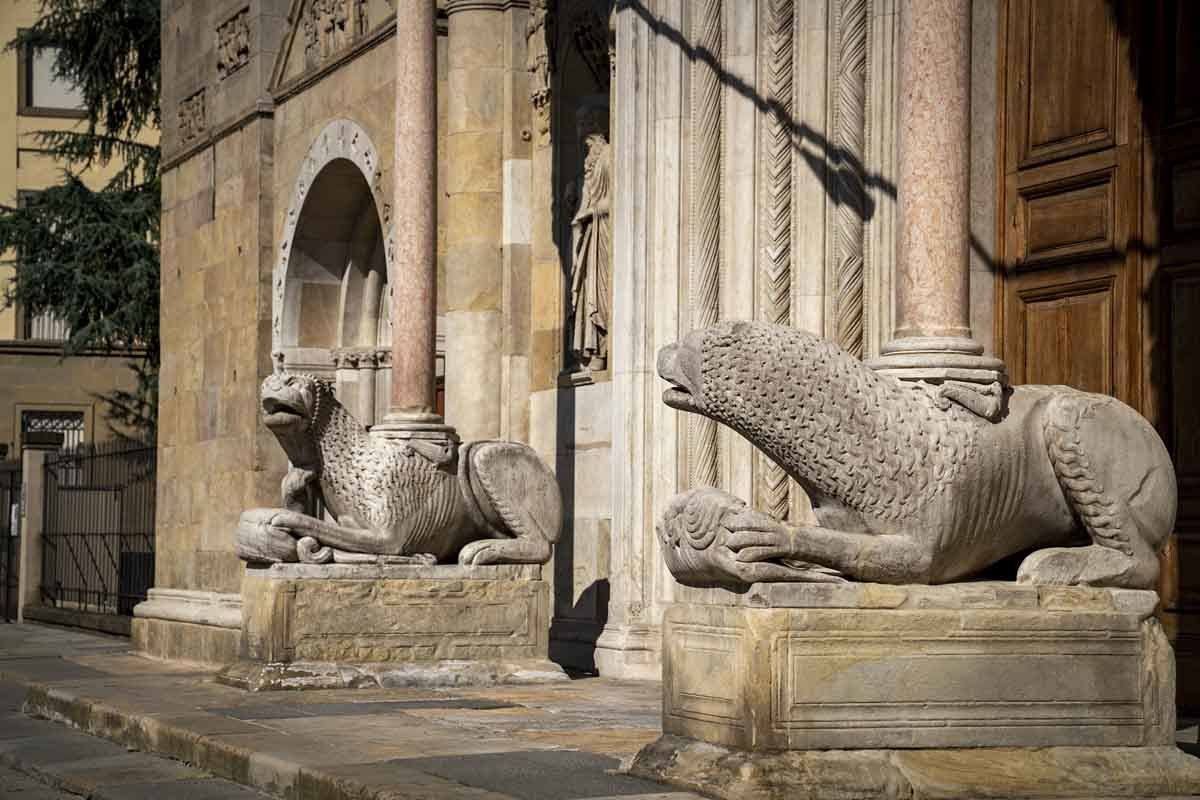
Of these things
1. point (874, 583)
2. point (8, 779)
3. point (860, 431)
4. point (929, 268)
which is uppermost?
point (929, 268)

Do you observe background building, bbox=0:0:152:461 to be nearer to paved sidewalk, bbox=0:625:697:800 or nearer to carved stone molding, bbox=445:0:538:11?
carved stone molding, bbox=445:0:538:11

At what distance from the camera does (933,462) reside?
6.48 metres

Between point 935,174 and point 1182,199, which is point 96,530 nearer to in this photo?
point 1182,199

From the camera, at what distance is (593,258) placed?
13.1 meters

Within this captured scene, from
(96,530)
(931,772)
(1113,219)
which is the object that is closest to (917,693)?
(931,772)

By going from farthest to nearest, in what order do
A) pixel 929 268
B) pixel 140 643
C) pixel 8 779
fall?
pixel 140 643 → pixel 8 779 → pixel 929 268

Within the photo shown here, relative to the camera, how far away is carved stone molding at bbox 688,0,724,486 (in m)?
11.0

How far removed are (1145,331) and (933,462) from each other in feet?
9.27

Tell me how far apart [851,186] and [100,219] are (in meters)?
19.9

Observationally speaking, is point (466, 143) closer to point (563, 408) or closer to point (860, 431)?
point (563, 408)

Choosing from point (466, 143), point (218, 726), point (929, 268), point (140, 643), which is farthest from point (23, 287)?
point (929, 268)

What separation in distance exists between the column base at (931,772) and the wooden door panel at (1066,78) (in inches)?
141

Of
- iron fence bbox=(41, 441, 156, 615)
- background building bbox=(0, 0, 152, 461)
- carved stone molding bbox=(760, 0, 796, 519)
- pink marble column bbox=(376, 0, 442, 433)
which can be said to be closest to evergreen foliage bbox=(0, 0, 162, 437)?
iron fence bbox=(41, 441, 156, 615)

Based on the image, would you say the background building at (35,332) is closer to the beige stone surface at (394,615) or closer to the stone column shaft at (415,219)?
the stone column shaft at (415,219)
